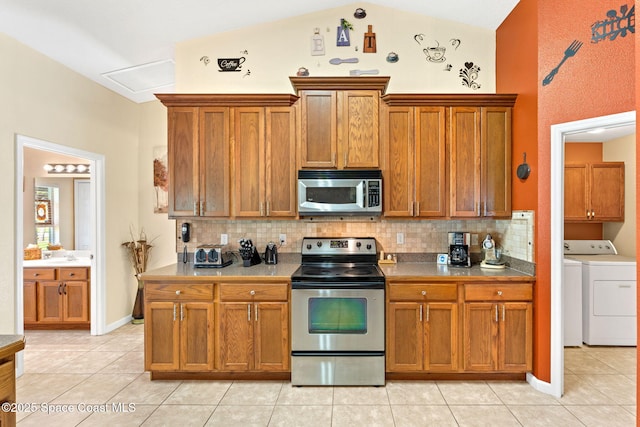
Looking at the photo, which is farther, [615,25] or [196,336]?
[196,336]

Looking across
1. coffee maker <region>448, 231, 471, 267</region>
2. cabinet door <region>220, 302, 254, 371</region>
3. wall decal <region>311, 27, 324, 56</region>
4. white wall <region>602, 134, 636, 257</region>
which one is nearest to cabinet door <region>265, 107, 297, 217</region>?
wall decal <region>311, 27, 324, 56</region>

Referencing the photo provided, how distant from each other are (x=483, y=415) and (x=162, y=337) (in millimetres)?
2610

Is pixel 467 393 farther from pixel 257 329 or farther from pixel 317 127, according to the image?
pixel 317 127

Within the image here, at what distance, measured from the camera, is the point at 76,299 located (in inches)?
169

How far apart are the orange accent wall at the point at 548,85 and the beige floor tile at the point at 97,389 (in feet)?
11.5

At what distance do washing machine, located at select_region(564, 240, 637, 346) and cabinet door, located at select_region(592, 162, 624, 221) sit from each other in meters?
0.66

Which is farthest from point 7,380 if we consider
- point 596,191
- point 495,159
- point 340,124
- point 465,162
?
point 596,191

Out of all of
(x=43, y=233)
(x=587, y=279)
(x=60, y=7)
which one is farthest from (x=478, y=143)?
(x=43, y=233)

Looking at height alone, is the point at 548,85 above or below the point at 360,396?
above

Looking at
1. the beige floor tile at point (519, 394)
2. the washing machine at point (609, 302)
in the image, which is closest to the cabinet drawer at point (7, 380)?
the beige floor tile at point (519, 394)

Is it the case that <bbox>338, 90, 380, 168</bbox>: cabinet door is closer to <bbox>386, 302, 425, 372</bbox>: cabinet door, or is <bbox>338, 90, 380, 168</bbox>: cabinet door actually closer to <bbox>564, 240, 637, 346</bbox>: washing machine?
<bbox>386, 302, 425, 372</bbox>: cabinet door

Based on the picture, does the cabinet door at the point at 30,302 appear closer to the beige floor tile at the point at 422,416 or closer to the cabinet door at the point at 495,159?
the beige floor tile at the point at 422,416

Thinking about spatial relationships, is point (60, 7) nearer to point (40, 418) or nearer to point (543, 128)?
point (40, 418)

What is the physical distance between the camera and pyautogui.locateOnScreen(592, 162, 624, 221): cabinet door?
166 inches
